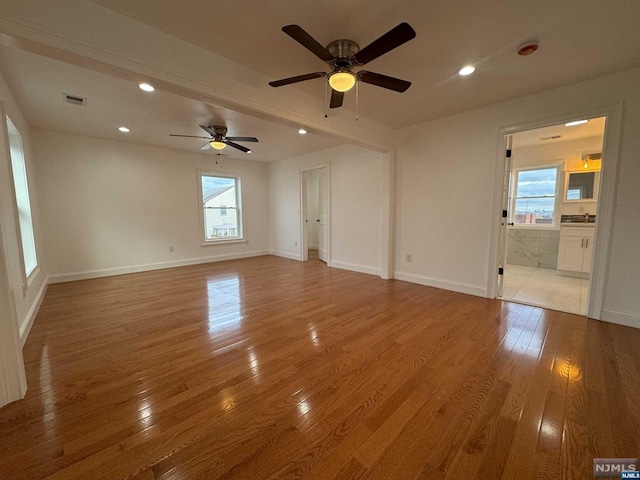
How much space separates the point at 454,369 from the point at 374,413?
802mm

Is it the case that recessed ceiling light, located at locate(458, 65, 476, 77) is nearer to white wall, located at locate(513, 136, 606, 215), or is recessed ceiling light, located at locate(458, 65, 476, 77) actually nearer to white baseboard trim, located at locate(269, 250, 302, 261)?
white wall, located at locate(513, 136, 606, 215)

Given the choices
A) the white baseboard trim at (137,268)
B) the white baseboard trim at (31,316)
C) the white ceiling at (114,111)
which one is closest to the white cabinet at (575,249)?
the white ceiling at (114,111)

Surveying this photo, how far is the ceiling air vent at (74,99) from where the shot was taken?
2.90m

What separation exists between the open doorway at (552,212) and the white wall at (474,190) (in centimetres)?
32

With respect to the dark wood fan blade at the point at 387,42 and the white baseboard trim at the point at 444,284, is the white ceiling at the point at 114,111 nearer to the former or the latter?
the dark wood fan blade at the point at 387,42

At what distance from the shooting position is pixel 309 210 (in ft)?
26.3

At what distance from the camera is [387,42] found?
1652 mm

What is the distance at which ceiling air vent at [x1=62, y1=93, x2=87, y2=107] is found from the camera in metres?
2.90

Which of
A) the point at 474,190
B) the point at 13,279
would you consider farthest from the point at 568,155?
the point at 13,279

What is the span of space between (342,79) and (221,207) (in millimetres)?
5093

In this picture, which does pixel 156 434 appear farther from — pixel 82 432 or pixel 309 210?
pixel 309 210

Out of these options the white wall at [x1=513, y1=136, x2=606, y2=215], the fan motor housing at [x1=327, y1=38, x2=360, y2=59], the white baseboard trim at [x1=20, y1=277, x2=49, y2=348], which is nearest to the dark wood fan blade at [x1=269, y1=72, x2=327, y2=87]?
the fan motor housing at [x1=327, y1=38, x2=360, y2=59]

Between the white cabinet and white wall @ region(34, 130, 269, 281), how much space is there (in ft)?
23.0

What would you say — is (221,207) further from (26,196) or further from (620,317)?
(620,317)
